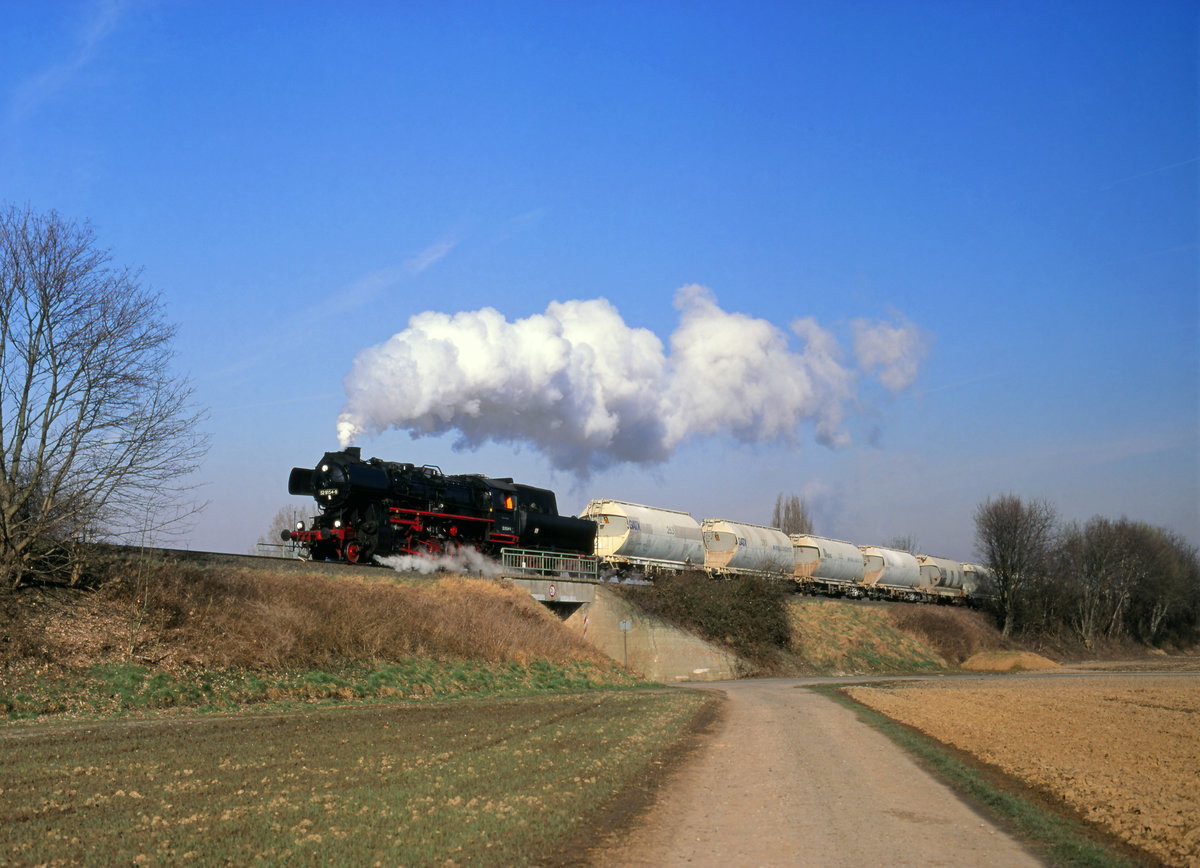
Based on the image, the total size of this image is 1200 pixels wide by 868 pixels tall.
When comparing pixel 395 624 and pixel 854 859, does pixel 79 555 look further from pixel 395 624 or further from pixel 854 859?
pixel 854 859

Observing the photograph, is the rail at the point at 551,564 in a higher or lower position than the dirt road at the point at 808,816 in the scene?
higher

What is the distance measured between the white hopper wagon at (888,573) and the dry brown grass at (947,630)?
2.64 meters

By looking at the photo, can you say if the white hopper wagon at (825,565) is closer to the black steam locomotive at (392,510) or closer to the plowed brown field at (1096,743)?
the plowed brown field at (1096,743)

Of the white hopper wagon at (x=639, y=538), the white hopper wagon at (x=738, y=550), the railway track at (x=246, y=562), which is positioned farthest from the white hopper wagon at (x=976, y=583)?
the railway track at (x=246, y=562)

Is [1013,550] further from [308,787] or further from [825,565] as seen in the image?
[308,787]

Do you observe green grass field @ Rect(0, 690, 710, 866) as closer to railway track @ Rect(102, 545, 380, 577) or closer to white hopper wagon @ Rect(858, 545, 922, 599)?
railway track @ Rect(102, 545, 380, 577)

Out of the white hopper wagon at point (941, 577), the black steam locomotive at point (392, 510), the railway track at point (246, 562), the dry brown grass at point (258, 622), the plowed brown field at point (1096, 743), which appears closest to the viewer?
the plowed brown field at point (1096, 743)

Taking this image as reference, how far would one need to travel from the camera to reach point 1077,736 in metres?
18.2

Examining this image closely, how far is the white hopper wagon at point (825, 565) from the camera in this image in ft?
192

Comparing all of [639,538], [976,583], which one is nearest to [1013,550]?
[976,583]

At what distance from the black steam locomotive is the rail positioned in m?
0.72

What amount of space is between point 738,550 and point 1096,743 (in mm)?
33567

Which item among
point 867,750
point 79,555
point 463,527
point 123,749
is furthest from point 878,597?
point 123,749

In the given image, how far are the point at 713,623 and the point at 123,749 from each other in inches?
1365
